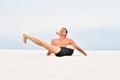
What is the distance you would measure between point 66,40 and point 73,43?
7.5 inches

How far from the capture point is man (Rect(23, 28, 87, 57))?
7496mm

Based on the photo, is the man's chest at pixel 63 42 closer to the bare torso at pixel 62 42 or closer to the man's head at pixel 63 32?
the bare torso at pixel 62 42

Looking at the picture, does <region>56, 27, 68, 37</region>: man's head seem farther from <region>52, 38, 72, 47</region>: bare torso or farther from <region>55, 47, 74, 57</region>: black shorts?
<region>55, 47, 74, 57</region>: black shorts

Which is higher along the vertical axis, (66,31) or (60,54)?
(66,31)

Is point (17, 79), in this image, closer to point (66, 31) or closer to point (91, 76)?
point (91, 76)

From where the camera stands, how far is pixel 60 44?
768 cm

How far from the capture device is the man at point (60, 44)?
24.6 ft

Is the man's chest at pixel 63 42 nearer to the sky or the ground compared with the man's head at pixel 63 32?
nearer to the ground

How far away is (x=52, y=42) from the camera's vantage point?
306 inches

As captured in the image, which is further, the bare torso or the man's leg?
the bare torso

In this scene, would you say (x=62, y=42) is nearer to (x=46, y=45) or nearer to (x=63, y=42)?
(x=63, y=42)

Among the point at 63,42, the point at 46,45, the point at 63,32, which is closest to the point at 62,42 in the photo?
the point at 63,42

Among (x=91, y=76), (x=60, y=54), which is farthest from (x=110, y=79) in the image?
(x=60, y=54)

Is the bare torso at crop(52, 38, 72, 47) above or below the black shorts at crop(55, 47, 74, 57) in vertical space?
above
